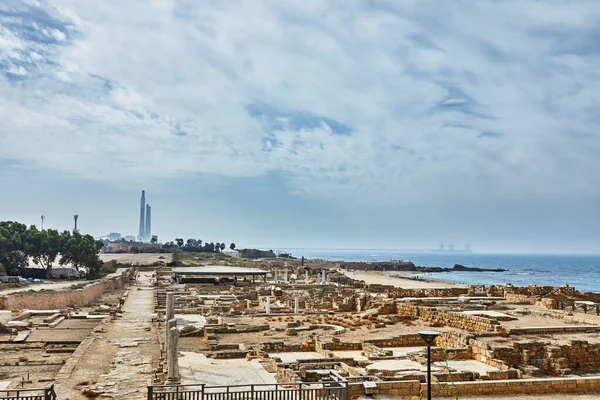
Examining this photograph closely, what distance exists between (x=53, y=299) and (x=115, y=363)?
2472 centimetres

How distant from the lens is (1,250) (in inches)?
2425

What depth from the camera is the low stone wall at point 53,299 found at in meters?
38.8

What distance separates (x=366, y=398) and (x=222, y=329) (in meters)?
14.7

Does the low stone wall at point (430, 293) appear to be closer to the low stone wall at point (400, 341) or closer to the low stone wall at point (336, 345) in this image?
the low stone wall at point (400, 341)

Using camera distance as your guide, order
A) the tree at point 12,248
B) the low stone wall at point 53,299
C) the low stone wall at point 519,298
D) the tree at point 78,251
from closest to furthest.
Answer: the low stone wall at point 53,299
the low stone wall at point 519,298
the tree at point 12,248
the tree at point 78,251

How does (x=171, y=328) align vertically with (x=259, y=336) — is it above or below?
above

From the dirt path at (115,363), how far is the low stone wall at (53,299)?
8.92 meters

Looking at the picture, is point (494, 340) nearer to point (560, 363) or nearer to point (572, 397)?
point (560, 363)

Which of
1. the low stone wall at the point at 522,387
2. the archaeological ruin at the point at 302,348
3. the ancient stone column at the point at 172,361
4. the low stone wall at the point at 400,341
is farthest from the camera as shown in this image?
the low stone wall at the point at 400,341

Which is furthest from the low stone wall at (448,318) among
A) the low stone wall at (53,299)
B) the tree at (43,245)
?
the tree at (43,245)

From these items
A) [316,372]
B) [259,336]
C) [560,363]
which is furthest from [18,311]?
[560,363]

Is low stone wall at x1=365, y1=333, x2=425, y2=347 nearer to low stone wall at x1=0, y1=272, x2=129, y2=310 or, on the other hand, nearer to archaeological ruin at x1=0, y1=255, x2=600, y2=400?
archaeological ruin at x1=0, y1=255, x2=600, y2=400

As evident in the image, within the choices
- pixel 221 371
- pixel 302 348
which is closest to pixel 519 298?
pixel 302 348

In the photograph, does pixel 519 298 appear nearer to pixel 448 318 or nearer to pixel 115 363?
pixel 448 318
